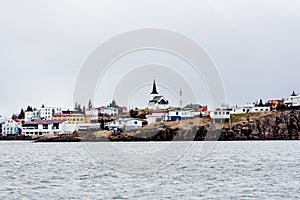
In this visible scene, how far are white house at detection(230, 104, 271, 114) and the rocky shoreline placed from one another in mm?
5977

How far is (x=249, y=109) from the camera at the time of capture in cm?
15950

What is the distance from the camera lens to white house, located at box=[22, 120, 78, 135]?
159625 millimetres

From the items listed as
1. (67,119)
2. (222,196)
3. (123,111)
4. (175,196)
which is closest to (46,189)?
(175,196)

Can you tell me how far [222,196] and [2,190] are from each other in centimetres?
1284

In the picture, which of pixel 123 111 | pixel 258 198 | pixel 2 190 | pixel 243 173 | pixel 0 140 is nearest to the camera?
pixel 258 198

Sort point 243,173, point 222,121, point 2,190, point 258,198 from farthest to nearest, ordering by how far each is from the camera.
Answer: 1. point 222,121
2. point 243,173
3. point 2,190
4. point 258,198

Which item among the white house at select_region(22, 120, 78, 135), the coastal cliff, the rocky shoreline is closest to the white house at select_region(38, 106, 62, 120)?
the white house at select_region(22, 120, 78, 135)

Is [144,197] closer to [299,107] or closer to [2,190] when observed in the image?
[2,190]

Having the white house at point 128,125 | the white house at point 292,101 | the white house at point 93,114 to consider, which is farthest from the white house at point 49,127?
the white house at point 292,101

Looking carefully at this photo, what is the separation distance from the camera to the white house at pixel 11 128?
172m

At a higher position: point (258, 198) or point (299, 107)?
point (299, 107)

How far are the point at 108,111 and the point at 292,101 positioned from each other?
190 feet

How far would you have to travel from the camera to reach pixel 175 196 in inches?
1129

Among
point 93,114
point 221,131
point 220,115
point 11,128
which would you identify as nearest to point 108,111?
point 93,114
